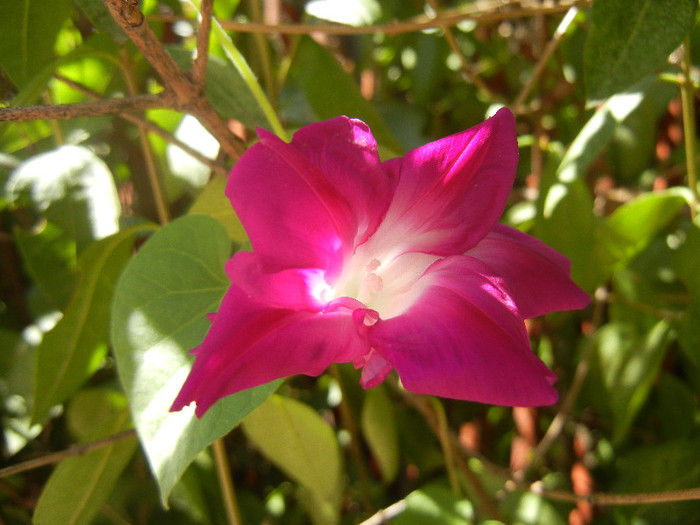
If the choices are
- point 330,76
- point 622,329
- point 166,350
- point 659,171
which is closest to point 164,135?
point 166,350

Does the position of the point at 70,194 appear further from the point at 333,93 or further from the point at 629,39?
the point at 629,39

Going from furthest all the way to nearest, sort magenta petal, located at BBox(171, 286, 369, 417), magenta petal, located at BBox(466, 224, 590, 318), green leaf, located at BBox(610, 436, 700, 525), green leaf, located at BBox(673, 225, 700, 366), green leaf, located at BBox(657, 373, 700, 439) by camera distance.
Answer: green leaf, located at BBox(657, 373, 700, 439) → green leaf, located at BBox(610, 436, 700, 525) → green leaf, located at BBox(673, 225, 700, 366) → magenta petal, located at BBox(466, 224, 590, 318) → magenta petal, located at BBox(171, 286, 369, 417)

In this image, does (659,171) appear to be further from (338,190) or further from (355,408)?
(338,190)

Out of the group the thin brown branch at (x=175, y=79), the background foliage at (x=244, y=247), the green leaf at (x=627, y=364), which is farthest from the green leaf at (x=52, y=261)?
the green leaf at (x=627, y=364)

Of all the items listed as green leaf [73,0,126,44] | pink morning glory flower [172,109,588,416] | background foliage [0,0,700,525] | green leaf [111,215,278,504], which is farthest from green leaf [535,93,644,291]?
green leaf [73,0,126,44]

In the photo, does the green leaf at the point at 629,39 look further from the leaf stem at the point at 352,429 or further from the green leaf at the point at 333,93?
the leaf stem at the point at 352,429

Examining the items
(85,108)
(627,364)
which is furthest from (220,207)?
(627,364)

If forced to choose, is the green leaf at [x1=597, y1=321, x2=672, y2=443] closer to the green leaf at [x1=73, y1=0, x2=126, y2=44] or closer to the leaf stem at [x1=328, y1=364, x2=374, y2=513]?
the leaf stem at [x1=328, y1=364, x2=374, y2=513]
